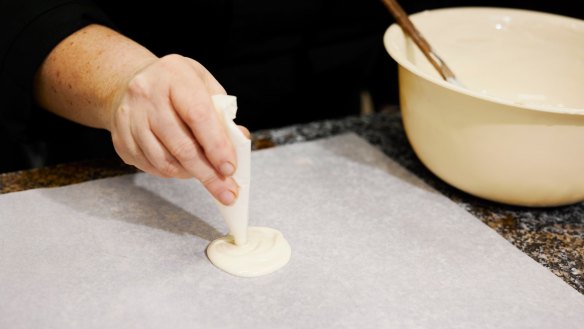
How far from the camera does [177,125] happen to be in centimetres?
68

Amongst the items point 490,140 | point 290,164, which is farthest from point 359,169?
point 490,140

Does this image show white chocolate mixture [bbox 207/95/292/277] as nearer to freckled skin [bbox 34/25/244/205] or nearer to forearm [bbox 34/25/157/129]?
freckled skin [bbox 34/25/244/205]

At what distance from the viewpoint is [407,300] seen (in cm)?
70

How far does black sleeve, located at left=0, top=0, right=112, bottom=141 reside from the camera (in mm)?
852

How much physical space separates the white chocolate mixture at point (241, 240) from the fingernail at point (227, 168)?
0.02 meters

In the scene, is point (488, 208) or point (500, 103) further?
point (488, 208)

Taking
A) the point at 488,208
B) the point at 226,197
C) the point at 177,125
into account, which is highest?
the point at 177,125

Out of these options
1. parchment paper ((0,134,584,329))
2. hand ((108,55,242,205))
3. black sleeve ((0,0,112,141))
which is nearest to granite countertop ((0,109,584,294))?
parchment paper ((0,134,584,329))

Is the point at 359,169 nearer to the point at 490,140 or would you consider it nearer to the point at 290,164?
the point at 290,164

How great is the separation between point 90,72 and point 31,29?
0.45 feet

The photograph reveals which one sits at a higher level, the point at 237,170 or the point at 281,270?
the point at 237,170

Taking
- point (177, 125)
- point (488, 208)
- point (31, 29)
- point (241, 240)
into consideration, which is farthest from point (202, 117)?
point (488, 208)

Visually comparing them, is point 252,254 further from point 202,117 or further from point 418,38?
point 418,38

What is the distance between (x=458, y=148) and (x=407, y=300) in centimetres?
28
